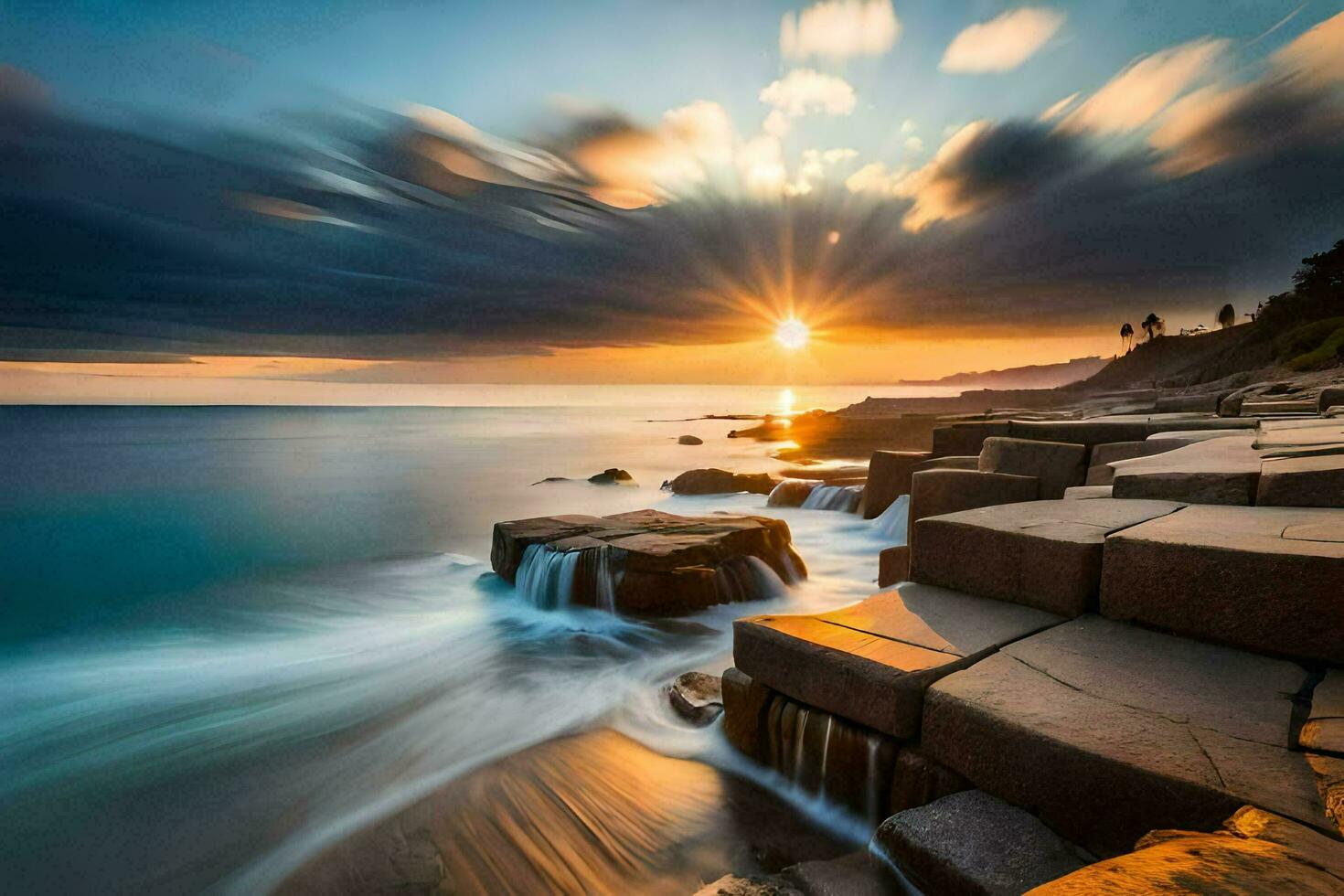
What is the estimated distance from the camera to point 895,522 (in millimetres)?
10312

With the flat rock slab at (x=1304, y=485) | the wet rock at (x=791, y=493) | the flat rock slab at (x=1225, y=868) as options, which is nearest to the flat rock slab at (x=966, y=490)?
the flat rock slab at (x=1304, y=485)

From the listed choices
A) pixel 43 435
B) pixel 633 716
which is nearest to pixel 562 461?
pixel 633 716

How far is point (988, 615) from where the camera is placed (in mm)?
2924

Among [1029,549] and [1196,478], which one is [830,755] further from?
[1196,478]

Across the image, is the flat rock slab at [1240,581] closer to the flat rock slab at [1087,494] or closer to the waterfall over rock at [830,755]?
the flat rock slab at [1087,494]

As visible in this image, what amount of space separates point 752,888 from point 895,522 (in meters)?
8.75

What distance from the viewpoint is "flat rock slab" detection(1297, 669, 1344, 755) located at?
1.66 m

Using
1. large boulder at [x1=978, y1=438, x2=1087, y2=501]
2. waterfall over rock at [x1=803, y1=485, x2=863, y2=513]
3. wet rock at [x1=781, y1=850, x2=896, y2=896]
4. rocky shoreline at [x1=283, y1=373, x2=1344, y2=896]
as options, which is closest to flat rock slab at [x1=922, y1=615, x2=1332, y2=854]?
rocky shoreline at [x1=283, y1=373, x2=1344, y2=896]

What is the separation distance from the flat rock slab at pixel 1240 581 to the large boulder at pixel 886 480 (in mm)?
7837

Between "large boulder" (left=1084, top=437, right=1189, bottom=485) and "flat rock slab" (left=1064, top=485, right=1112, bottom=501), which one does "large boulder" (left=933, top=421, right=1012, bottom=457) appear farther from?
"flat rock slab" (left=1064, top=485, right=1112, bottom=501)

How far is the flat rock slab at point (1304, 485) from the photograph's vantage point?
2971 millimetres

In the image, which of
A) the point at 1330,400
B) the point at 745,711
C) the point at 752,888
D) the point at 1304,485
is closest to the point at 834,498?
the point at 1330,400

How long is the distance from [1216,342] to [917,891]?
84.4 meters

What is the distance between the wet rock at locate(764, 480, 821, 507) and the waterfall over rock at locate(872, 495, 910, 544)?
308 centimetres
